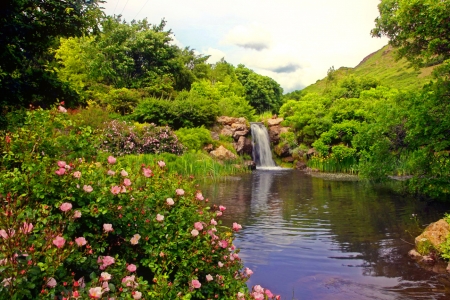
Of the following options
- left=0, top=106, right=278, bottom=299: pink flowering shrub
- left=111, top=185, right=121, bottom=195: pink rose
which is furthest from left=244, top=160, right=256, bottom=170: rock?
left=111, top=185, right=121, bottom=195: pink rose

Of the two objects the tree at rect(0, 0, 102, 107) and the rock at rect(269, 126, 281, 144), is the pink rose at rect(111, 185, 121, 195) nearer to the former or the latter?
the tree at rect(0, 0, 102, 107)

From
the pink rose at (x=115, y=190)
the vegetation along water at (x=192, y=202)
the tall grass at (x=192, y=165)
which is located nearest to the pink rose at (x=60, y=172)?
the vegetation along water at (x=192, y=202)

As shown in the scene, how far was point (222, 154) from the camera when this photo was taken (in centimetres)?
2380

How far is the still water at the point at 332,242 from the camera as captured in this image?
231 inches

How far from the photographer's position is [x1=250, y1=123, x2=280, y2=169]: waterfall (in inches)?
1140

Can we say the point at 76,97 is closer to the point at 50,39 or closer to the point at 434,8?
the point at 50,39

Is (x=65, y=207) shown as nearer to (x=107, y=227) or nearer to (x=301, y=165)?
(x=107, y=227)

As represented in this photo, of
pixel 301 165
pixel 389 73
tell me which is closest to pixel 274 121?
pixel 301 165

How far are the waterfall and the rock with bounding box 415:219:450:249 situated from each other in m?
20.9

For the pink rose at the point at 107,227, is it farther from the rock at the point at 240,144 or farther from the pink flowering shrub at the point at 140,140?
the rock at the point at 240,144

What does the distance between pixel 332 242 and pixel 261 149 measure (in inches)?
839

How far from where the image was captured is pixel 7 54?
6520 millimetres

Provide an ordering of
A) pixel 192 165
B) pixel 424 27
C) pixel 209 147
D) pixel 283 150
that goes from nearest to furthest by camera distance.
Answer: pixel 424 27 < pixel 192 165 < pixel 209 147 < pixel 283 150

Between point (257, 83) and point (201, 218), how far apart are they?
5918 cm
